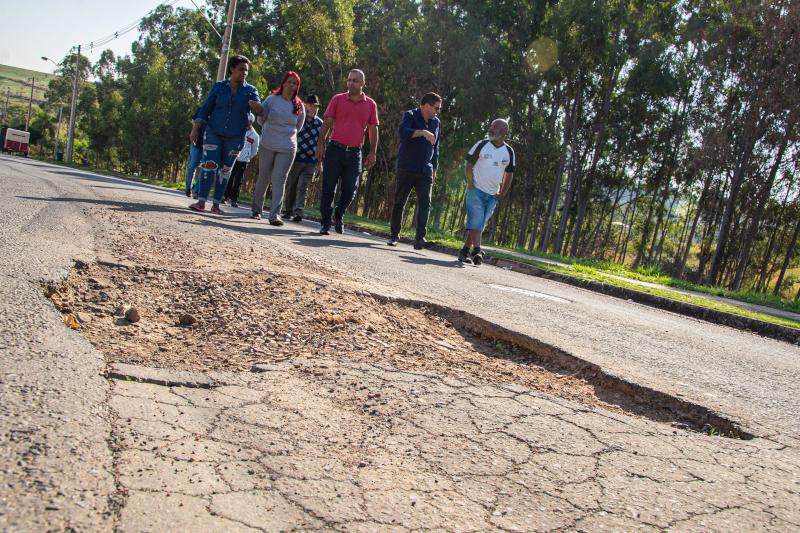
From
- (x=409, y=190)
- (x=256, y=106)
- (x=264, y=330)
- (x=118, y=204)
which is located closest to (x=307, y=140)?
(x=256, y=106)

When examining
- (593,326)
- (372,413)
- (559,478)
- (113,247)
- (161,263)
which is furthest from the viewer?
(593,326)

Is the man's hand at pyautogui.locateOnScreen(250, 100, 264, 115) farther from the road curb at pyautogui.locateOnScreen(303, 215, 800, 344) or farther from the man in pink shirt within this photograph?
the road curb at pyautogui.locateOnScreen(303, 215, 800, 344)

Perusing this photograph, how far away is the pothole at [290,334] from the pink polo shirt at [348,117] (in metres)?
4.34

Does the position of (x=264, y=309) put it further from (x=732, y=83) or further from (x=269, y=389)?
(x=732, y=83)

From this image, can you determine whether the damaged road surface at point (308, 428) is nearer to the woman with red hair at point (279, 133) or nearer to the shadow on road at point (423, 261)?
the shadow on road at point (423, 261)

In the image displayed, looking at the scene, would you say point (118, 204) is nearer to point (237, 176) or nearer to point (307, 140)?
point (307, 140)

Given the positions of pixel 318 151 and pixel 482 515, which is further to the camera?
pixel 318 151

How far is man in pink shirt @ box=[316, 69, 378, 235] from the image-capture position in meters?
7.60

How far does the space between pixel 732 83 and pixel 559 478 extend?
2936cm

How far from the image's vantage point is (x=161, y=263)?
3.65 meters

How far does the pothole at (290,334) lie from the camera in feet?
8.04

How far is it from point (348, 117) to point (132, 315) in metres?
5.58

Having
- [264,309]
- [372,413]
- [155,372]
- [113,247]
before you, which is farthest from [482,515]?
[113,247]

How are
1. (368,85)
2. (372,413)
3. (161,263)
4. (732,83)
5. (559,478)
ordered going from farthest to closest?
(368,85), (732,83), (161,263), (372,413), (559,478)
